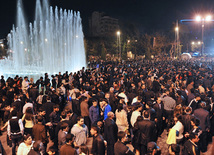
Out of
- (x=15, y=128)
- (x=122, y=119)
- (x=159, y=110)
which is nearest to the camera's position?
(x=15, y=128)

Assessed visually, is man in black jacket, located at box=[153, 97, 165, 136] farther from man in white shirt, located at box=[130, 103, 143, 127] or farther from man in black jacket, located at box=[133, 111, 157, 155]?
man in black jacket, located at box=[133, 111, 157, 155]

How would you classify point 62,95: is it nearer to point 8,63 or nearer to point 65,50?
point 65,50

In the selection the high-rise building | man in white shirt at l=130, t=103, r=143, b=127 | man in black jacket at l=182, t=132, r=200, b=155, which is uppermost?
the high-rise building

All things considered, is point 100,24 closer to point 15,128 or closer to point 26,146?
point 15,128

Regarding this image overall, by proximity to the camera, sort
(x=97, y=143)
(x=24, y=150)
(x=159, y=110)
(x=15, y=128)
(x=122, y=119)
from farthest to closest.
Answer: (x=159, y=110)
(x=122, y=119)
(x=15, y=128)
(x=97, y=143)
(x=24, y=150)

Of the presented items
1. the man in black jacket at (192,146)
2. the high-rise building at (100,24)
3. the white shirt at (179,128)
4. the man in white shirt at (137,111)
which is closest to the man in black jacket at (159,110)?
the man in white shirt at (137,111)

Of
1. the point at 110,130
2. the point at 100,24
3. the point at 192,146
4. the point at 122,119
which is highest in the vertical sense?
the point at 100,24

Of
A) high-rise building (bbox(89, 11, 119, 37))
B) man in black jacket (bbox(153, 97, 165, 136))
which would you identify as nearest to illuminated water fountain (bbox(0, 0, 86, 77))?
man in black jacket (bbox(153, 97, 165, 136))

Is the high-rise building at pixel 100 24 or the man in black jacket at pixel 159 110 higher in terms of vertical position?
the high-rise building at pixel 100 24

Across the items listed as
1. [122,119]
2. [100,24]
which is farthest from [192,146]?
[100,24]

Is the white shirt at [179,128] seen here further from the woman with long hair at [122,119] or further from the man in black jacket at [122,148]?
the man in black jacket at [122,148]

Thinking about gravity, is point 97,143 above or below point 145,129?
below

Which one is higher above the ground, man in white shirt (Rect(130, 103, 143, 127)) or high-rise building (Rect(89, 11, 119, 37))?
high-rise building (Rect(89, 11, 119, 37))

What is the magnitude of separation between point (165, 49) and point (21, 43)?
45.2 m
